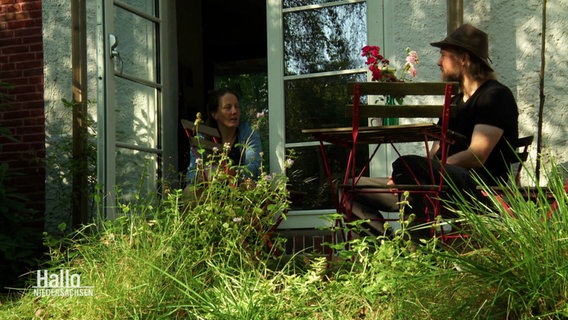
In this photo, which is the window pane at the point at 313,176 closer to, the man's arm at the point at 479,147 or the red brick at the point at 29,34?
the man's arm at the point at 479,147

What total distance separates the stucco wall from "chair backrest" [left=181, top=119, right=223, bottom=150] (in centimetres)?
121

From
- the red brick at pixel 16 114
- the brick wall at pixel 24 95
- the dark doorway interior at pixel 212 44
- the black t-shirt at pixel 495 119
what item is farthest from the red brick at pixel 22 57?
the black t-shirt at pixel 495 119

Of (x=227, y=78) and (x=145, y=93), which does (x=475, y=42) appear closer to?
(x=145, y=93)

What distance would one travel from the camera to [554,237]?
3111 millimetres

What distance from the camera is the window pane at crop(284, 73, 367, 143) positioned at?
587cm

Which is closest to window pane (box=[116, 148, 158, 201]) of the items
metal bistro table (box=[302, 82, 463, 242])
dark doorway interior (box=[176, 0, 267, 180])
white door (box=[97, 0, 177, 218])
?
white door (box=[97, 0, 177, 218])

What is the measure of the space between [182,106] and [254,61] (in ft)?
12.2

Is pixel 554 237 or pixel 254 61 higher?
pixel 254 61

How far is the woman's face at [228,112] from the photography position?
5999 mm

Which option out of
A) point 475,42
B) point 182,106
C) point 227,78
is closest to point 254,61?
point 227,78

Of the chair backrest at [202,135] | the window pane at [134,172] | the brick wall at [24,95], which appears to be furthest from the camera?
the brick wall at [24,95]

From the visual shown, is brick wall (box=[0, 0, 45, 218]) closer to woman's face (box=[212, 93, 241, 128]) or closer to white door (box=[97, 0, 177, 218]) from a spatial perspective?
white door (box=[97, 0, 177, 218])

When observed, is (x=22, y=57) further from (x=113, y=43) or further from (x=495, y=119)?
(x=495, y=119)

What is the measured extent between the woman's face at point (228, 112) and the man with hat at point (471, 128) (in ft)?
4.94
